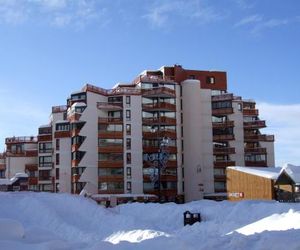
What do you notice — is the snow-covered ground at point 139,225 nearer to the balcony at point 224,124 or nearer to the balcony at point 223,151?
the balcony at point 223,151

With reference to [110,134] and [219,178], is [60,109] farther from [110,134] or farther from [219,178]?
[219,178]

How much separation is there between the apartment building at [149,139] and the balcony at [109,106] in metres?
0.16

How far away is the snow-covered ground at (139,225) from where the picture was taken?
1697 cm

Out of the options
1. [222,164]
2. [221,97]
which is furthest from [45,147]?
[221,97]

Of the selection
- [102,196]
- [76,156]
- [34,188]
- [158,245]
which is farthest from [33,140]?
[158,245]

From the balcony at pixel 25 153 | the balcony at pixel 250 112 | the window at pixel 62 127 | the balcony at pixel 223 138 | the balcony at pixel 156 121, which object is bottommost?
the balcony at pixel 25 153

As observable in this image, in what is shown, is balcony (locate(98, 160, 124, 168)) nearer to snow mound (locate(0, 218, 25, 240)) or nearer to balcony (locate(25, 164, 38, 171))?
balcony (locate(25, 164, 38, 171))

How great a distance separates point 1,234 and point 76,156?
205 feet

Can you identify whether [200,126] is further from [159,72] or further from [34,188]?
[34,188]

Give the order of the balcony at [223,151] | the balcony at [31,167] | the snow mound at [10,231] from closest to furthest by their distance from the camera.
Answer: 1. the snow mound at [10,231]
2. the balcony at [223,151]
3. the balcony at [31,167]

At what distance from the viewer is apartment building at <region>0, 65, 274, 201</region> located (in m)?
80.3

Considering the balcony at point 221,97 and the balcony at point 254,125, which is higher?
the balcony at point 221,97

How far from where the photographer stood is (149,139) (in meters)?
83.1

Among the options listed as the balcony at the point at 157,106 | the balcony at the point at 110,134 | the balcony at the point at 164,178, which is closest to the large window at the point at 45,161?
the balcony at the point at 110,134
